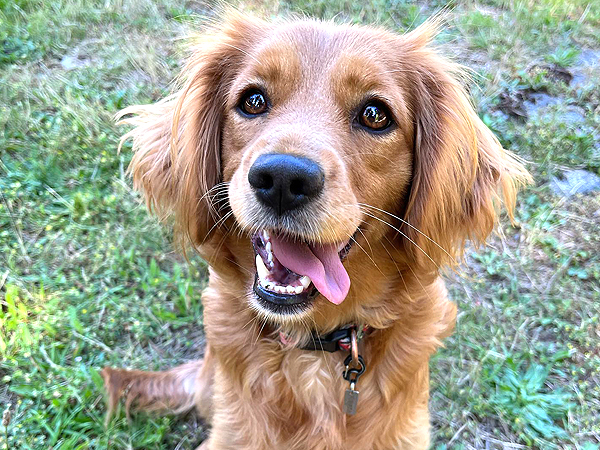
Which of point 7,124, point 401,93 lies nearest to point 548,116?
point 401,93

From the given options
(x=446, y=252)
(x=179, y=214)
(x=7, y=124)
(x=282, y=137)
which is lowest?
(x=7, y=124)

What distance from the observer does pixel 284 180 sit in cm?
175

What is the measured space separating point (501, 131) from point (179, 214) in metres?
2.95

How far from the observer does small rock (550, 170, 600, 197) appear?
399 centimetres

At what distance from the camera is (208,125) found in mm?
2355

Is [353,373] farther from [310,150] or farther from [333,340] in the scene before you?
[310,150]

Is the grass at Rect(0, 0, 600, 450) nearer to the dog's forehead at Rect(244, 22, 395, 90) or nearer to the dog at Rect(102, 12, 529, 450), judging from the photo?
the dog at Rect(102, 12, 529, 450)

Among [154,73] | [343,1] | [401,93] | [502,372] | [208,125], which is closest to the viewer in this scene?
[401,93]

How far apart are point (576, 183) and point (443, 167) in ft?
7.96

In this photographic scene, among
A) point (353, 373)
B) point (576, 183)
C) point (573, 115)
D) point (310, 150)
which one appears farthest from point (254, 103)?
point (573, 115)

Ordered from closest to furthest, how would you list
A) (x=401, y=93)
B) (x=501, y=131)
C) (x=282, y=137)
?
(x=282, y=137)
(x=401, y=93)
(x=501, y=131)

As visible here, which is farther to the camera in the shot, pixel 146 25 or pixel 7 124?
pixel 146 25

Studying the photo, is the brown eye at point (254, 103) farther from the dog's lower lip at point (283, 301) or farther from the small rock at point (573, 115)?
the small rock at point (573, 115)

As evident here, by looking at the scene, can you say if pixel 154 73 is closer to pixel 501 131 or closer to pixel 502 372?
pixel 501 131
